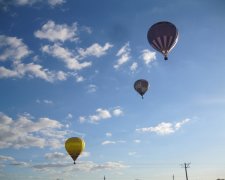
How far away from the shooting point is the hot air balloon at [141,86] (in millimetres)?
42125

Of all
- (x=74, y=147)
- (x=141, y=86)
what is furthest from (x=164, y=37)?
(x=74, y=147)

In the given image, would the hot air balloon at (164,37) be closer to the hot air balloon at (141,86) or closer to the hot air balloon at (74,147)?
the hot air balloon at (141,86)

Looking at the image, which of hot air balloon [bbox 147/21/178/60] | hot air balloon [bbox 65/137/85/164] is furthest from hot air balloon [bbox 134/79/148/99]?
hot air balloon [bbox 65/137/85/164]

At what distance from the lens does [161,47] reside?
33.3 metres

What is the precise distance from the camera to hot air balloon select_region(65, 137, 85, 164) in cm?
4262

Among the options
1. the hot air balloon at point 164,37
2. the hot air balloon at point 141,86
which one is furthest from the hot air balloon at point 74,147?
the hot air balloon at point 164,37

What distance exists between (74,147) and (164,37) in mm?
19345

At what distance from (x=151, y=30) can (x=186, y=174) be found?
57.2 metres

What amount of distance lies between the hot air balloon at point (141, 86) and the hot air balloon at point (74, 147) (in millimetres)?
10623

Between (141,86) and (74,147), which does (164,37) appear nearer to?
(141,86)

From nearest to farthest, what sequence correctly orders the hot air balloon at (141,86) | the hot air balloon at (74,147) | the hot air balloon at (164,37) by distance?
1. the hot air balloon at (164,37)
2. the hot air balloon at (141,86)
3. the hot air balloon at (74,147)

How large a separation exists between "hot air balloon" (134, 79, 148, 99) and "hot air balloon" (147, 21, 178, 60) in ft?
31.7

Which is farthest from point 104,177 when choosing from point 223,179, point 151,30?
point 151,30

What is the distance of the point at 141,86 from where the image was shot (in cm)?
4256
